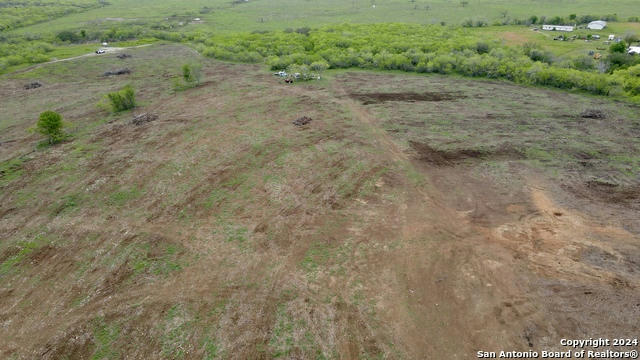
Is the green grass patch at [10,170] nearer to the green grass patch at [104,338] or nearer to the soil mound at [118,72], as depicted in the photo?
the green grass patch at [104,338]

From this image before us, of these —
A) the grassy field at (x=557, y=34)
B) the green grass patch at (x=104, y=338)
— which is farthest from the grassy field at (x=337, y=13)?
the green grass patch at (x=104, y=338)

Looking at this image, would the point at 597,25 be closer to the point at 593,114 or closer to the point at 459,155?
the point at 593,114

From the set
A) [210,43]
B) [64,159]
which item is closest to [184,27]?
[210,43]

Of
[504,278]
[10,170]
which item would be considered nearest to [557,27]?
[504,278]

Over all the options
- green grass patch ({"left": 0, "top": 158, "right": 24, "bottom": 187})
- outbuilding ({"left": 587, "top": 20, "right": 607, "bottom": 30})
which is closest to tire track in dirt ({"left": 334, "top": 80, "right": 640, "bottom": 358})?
green grass patch ({"left": 0, "top": 158, "right": 24, "bottom": 187})

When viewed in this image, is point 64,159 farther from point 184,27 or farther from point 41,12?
point 41,12

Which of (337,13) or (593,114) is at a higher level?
(337,13)
